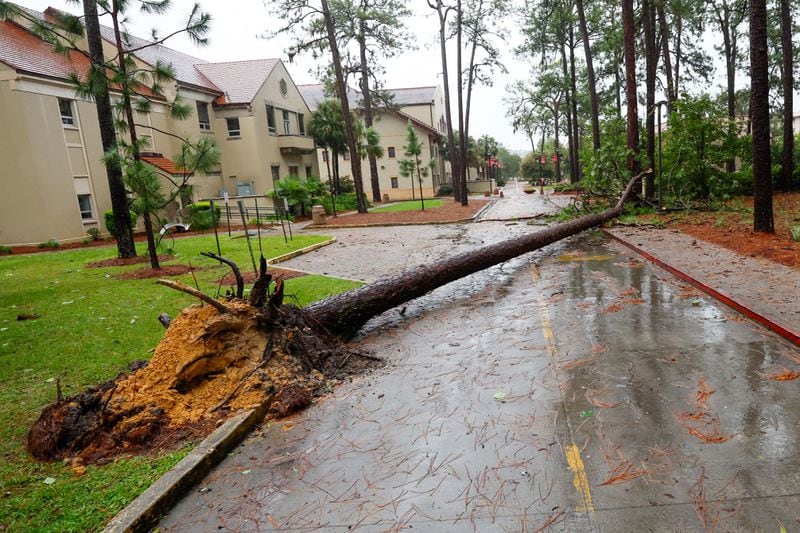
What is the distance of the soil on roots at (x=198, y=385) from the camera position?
13.7ft

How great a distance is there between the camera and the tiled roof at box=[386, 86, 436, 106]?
56.5 meters

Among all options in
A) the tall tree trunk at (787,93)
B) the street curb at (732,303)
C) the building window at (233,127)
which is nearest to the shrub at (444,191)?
the building window at (233,127)

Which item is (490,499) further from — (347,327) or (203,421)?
(347,327)

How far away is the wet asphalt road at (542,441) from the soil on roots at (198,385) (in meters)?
0.44

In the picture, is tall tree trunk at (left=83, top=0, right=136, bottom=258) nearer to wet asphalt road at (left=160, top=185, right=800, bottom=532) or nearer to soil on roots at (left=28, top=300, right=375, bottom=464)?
soil on roots at (left=28, top=300, right=375, bottom=464)

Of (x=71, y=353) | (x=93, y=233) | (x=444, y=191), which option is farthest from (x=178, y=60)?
(x=71, y=353)

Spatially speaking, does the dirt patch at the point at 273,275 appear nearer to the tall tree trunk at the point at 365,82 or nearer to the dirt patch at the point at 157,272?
the dirt patch at the point at 157,272

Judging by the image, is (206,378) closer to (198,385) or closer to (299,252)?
(198,385)

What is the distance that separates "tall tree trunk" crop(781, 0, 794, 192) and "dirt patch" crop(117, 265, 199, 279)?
2441 cm

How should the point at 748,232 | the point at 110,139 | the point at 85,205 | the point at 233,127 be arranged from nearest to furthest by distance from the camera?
the point at 748,232 < the point at 110,139 < the point at 85,205 < the point at 233,127

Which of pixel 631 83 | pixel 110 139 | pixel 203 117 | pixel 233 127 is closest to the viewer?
pixel 110 139

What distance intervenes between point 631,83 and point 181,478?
19.9 m

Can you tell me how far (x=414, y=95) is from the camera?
5822cm

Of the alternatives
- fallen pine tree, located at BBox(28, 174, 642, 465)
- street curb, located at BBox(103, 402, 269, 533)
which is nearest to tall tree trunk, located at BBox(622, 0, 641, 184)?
fallen pine tree, located at BBox(28, 174, 642, 465)
